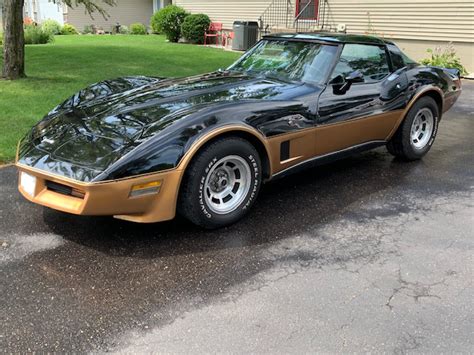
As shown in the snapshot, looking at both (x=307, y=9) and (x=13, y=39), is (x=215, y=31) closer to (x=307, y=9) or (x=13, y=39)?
(x=307, y=9)

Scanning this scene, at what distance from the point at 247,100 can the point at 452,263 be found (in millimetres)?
2006

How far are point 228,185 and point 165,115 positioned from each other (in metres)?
0.77

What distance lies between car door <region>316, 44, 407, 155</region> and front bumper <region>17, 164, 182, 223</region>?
1645 millimetres

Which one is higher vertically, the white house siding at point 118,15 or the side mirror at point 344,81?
the white house siding at point 118,15

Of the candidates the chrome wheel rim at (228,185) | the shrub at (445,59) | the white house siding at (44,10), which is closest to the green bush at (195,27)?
the shrub at (445,59)

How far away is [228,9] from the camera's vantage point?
67.7 feet

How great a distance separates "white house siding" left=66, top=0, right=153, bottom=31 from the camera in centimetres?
3173

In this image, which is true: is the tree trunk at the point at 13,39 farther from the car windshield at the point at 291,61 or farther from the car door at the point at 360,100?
the car door at the point at 360,100

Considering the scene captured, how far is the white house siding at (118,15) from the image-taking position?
31.7 metres

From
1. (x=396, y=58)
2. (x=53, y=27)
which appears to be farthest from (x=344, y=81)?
(x=53, y=27)

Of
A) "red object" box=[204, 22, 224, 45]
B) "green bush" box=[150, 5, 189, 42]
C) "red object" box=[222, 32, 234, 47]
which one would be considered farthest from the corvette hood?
"green bush" box=[150, 5, 189, 42]

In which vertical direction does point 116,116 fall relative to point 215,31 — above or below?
below

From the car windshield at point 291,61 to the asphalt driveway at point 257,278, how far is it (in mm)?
1150

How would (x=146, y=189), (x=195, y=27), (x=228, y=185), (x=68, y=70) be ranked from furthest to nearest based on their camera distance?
1. (x=195, y=27)
2. (x=68, y=70)
3. (x=228, y=185)
4. (x=146, y=189)
